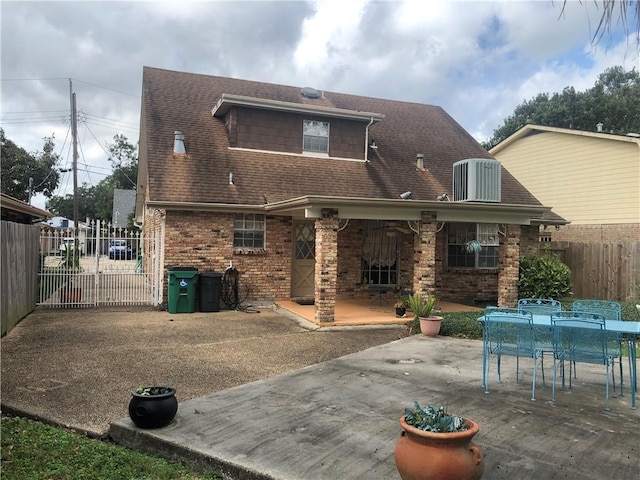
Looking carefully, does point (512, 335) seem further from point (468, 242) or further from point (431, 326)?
point (468, 242)

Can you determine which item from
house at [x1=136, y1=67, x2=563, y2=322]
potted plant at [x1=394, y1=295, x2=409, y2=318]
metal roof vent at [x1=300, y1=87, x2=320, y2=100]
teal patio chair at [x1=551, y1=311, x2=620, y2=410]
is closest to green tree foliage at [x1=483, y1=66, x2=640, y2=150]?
house at [x1=136, y1=67, x2=563, y2=322]

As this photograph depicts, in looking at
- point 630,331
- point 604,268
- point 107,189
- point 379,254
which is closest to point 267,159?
point 379,254

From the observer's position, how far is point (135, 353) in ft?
25.8

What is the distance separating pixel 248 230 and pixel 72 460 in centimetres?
942

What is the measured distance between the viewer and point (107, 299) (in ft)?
43.4

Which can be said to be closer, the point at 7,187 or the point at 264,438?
the point at 264,438

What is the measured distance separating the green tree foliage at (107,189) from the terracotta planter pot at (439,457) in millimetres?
47779

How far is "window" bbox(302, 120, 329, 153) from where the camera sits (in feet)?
49.7

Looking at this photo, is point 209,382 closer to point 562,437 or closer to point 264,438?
point 264,438

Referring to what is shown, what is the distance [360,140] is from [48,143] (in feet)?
102

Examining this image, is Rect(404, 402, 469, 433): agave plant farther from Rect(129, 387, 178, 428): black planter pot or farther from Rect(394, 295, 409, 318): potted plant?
Rect(394, 295, 409, 318): potted plant

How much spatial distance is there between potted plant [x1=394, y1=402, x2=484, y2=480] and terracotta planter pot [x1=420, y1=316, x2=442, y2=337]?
6.41 m

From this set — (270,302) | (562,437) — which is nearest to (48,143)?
(270,302)

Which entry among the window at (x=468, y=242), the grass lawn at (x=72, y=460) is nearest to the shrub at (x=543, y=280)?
the window at (x=468, y=242)
